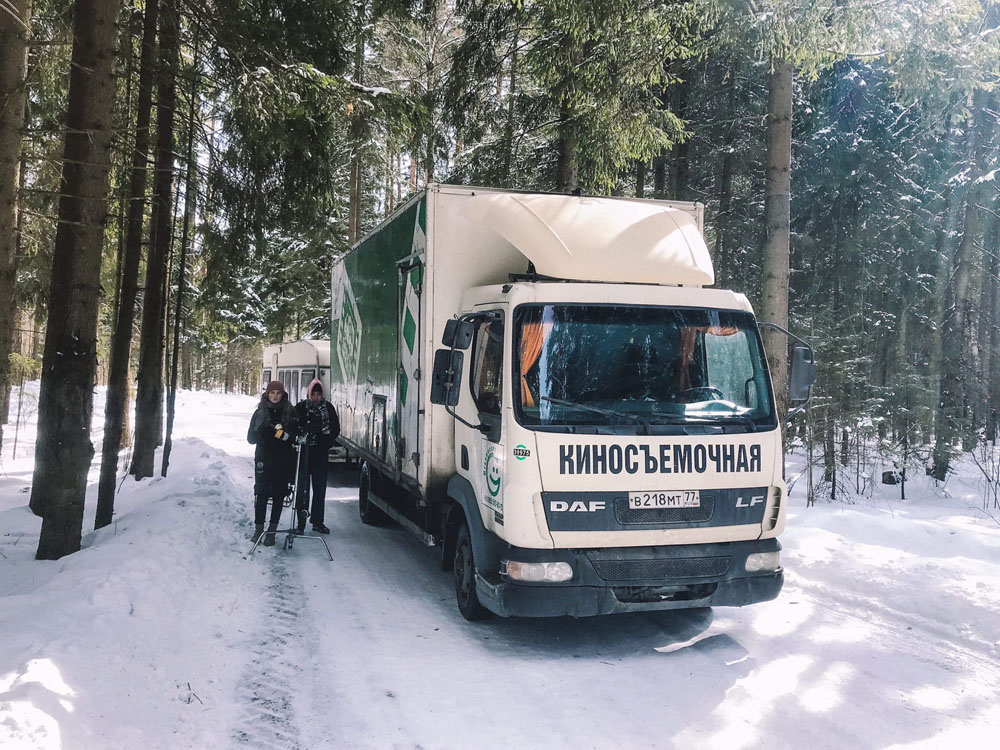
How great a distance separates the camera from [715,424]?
5.58 metres

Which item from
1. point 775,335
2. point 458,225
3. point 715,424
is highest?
point 458,225

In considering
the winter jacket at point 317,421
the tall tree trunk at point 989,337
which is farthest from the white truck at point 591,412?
the tall tree trunk at point 989,337

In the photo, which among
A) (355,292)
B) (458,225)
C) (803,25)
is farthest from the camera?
(355,292)

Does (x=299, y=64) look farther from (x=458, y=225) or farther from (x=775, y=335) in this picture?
(x=775, y=335)

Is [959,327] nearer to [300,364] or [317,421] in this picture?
[300,364]

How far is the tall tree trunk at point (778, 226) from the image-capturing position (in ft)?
31.9

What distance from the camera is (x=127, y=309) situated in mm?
9320

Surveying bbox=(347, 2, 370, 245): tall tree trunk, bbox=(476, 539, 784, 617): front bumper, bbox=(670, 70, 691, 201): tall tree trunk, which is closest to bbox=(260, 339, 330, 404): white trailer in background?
bbox=(347, 2, 370, 245): tall tree trunk

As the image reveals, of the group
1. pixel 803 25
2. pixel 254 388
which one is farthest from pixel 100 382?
pixel 803 25

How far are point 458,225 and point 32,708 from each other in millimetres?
4655

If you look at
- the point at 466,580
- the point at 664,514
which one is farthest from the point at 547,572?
the point at 466,580

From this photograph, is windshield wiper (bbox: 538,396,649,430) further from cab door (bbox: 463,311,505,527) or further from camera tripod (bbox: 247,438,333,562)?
camera tripod (bbox: 247,438,333,562)

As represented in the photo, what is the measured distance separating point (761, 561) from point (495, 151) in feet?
34.9

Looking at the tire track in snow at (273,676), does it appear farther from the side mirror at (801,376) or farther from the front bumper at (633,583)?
the side mirror at (801,376)
